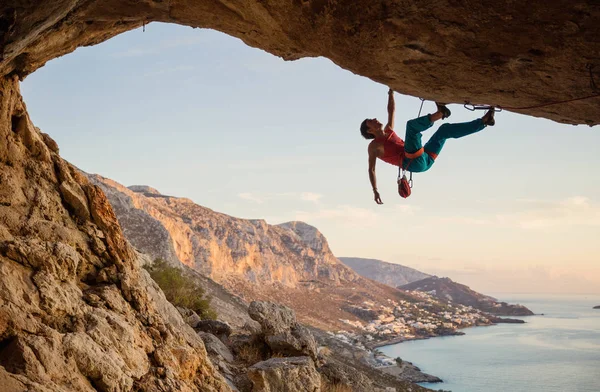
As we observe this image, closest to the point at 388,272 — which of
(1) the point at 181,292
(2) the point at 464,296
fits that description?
(2) the point at 464,296

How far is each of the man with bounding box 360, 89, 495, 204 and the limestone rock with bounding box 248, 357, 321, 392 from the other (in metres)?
4.51

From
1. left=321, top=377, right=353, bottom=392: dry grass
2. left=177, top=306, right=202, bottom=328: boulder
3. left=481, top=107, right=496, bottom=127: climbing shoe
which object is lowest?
left=321, top=377, right=353, bottom=392: dry grass

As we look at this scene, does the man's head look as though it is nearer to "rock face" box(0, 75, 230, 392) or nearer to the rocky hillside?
"rock face" box(0, 75, 230, 392)

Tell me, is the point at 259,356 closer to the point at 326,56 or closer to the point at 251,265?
the point at 326,56

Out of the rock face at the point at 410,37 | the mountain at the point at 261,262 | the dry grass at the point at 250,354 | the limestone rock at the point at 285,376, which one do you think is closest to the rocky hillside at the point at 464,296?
the mountain at the point at 261,262

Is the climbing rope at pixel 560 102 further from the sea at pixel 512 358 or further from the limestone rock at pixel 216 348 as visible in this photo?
the sea at pixel 512 358

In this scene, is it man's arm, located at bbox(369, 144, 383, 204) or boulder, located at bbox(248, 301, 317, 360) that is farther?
boulder, located at bbox(248, 301, 317, 360)

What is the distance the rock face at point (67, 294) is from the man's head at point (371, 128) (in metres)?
3.86

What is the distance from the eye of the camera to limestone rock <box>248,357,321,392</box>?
9320 mm

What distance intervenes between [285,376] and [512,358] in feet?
159

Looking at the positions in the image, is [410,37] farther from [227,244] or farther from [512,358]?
[227,244]

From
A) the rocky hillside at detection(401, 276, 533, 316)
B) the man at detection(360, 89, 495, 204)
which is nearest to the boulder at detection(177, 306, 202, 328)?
the man at detection(360, 89, 495, 204)

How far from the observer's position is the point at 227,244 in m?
68.7

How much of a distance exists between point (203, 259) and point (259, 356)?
50895 mm
